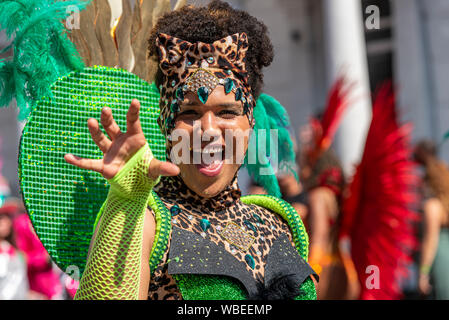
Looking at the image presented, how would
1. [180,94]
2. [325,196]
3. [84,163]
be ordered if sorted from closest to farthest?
1. [84,163]
2. [180,94]
3. [325,196]

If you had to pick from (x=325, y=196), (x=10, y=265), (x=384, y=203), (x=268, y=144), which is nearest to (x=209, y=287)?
(x=268, y=144)

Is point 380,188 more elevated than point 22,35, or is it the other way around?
point 22,35

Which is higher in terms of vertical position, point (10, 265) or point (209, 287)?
point (209, 287)

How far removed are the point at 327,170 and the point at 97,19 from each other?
280 cm

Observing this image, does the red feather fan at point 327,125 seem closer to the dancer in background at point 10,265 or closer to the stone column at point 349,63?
the stone column at point 349,63

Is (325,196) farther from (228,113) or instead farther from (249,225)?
(228,113)

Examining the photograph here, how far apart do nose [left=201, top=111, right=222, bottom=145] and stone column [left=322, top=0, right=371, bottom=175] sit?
4.52 metres

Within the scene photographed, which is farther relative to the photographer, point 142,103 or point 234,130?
point 142,103

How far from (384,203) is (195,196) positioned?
85.8 inches

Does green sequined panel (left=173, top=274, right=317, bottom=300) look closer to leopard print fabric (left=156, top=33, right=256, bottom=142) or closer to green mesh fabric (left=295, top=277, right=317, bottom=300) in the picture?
green mesh fabric (left=295, top=277, right=317, bottom=300)

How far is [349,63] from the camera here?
6898mm

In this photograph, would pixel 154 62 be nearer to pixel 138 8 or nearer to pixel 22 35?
pixel 138 8
